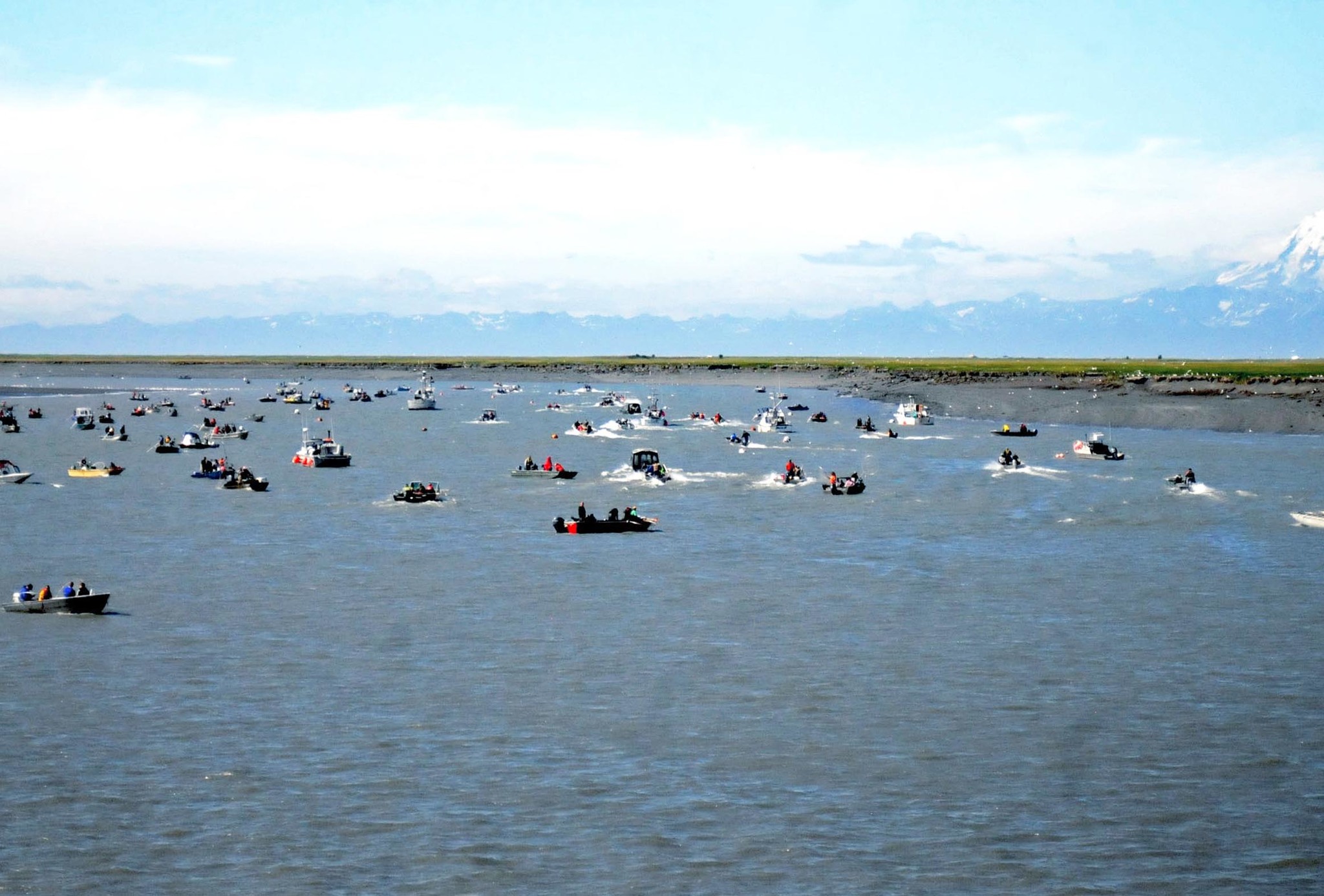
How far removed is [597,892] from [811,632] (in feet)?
91.8

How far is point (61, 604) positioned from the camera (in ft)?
204

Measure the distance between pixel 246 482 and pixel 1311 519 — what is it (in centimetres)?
8343

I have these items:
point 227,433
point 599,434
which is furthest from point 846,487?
point 227,433

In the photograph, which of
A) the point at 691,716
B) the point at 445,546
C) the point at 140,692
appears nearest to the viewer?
the point at 691,716

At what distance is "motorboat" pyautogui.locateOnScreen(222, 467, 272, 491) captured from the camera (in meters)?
118

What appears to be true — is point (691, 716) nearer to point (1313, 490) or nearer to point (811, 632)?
point (811, 632)

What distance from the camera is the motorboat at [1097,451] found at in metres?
144

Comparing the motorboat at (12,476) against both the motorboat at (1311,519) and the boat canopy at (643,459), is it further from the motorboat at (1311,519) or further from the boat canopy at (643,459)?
the motorboat at (1311,519)

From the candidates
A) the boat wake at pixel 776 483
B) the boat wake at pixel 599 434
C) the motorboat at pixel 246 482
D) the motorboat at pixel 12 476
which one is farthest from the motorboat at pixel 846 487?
the boat wake at pixel 599 434

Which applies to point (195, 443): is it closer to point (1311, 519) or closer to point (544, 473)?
point (544, 473)

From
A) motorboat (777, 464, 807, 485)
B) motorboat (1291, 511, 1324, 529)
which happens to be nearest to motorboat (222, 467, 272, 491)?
motorboat (777, 464, 807, 485)

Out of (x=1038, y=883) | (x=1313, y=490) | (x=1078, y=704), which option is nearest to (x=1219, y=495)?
(x=1313, y=490)

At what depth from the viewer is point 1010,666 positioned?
2069 inches

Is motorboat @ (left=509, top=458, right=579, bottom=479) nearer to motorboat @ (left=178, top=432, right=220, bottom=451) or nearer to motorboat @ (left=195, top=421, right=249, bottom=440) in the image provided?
motorboat @ (left=178, top=432, right=220, bottom=451)
